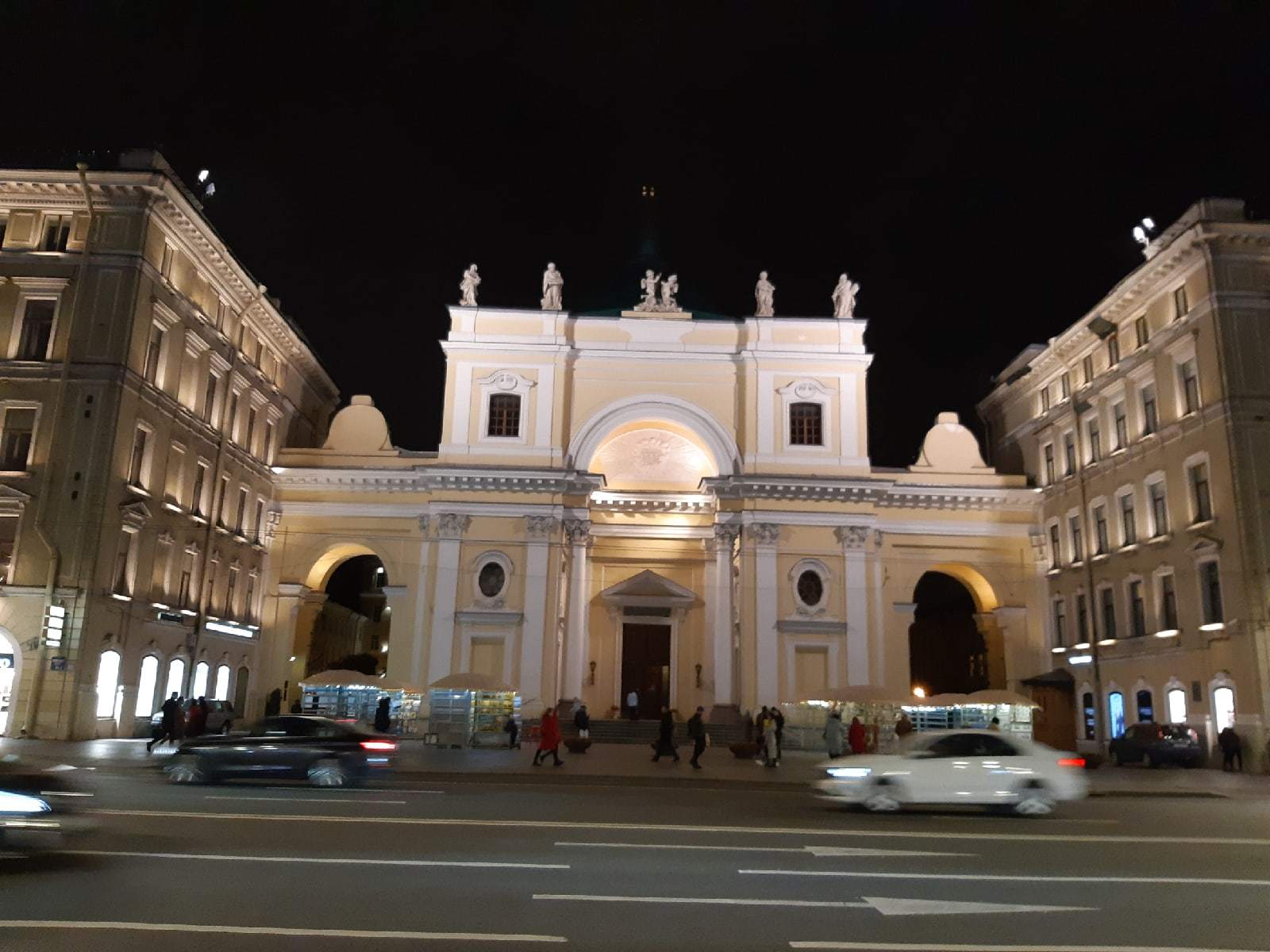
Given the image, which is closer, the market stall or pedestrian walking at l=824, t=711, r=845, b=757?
pedestrian walking at l=824, t=711, r=845, b=757

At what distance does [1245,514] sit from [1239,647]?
384cm

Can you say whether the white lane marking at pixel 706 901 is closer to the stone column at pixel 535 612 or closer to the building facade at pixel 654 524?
the stone column at pixel 535 612

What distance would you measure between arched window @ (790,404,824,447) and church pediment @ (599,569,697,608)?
8.14 m

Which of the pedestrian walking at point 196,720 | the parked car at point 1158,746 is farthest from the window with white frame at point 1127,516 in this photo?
the pedestrian walking at point 196,720

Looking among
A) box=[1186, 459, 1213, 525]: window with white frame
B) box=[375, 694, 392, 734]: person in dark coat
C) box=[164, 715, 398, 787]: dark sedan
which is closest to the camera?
box=[164, 715, 398, 787]: dark sedan

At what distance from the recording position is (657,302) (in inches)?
1805

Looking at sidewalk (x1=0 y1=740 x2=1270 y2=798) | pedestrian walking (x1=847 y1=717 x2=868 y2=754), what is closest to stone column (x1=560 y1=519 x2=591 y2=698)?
sidewalk (x1=0 y1=740 x2=1270 y2=798)

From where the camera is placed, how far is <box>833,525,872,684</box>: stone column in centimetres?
4106

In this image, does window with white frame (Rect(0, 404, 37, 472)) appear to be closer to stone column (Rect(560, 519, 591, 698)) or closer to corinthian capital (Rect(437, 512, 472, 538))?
corinthian capital (Rect(437, 512, 472, 538))

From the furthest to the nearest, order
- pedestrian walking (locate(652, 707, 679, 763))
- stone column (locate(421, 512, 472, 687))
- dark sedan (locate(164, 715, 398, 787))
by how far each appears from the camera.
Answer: stone column (locate(421, 512, 472, 687)) → pedestrian walking (locate(652, 707, 679, 763)) → dark sedan (locate(164, 715, 398, 787))

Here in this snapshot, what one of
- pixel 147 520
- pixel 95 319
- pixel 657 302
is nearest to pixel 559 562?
pixel 657 302

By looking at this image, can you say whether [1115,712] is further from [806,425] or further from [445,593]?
[445,593]

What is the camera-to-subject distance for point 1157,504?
34.6 m

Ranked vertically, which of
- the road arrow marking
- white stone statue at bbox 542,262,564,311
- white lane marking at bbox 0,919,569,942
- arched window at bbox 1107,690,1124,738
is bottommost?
white lane marking at bbox 0,919,569,942
